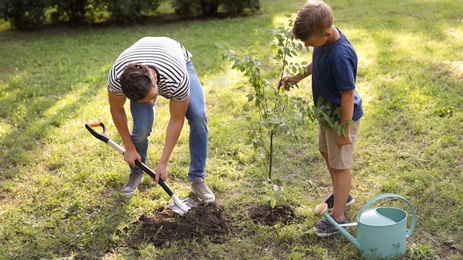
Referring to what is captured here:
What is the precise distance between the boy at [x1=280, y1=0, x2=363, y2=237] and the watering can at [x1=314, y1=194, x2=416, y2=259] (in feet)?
0.83

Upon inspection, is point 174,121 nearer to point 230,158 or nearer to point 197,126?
point 197,126

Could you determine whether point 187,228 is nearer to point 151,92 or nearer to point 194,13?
point 151,92

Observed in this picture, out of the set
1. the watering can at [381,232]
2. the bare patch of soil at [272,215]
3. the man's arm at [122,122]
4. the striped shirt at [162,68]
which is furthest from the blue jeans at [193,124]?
the watering can at [381,232]

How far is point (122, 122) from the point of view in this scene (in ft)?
10.6

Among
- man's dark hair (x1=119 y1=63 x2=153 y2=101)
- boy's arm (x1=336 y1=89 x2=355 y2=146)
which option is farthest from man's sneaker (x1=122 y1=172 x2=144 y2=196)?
boy's arm (x1=336 y1=89 x2=355 y2=146)

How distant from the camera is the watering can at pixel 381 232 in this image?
2715 millimetres

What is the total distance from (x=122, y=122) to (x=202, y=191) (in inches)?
29.1

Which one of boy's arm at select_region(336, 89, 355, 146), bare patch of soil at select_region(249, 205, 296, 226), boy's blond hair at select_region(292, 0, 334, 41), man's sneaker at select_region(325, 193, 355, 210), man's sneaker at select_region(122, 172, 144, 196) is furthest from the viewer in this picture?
man's sneaker at select_region(122, 172, 144, 196)

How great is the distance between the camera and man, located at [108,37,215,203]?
2.78 m

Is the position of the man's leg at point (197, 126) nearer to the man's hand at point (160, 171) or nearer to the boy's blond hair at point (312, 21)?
the man's hand at point (160, 171)

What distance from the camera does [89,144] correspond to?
4457 millimetres

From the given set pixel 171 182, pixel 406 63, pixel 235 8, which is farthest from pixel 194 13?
pixel 171 182

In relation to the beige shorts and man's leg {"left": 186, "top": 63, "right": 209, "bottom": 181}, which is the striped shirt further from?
the beige shorts

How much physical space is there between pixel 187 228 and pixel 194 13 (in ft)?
21.2
